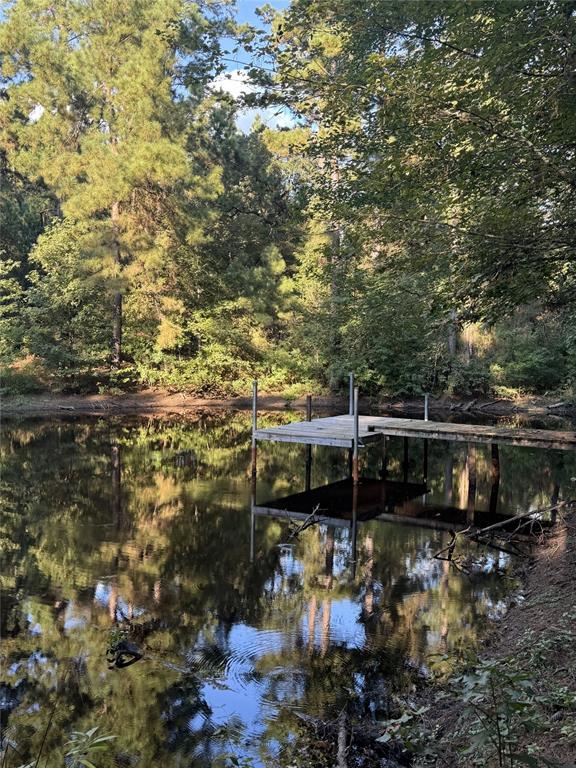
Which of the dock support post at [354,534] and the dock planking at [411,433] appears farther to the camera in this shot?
the dock planking at [411,433]

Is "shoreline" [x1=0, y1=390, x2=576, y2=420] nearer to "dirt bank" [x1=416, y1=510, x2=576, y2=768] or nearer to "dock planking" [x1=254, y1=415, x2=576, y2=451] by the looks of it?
"dock planking" [x1=254, y1=415, x2=576, y2=451]

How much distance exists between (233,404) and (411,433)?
13.9 metres

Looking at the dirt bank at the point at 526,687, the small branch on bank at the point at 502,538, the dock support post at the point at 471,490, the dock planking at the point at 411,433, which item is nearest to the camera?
the dirt bank at the point at 526,687

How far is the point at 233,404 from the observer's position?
79.3 feet

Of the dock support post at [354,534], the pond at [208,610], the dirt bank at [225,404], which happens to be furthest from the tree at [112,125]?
the dock support post at [354,534]

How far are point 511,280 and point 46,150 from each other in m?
21.4

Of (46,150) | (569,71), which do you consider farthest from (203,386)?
(569,71)

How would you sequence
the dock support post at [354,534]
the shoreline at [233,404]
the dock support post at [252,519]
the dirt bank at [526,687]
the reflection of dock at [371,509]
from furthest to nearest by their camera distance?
the shoreline at [233,404], the reflection of dock at [371,509], the dock support post at [252,519], the dock support post at [354,534], the dirt bank at [526,687]

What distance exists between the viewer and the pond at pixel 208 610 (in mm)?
4191

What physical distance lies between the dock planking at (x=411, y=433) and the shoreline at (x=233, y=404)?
921cm

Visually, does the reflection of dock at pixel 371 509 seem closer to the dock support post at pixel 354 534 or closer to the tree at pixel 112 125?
the dock support post at pixel 354 534

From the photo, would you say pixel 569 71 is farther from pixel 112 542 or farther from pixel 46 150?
pixel 46 150

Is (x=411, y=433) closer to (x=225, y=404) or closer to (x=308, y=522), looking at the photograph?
(x=308, y=522)

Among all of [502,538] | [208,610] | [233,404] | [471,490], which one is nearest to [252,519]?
[208,610]
